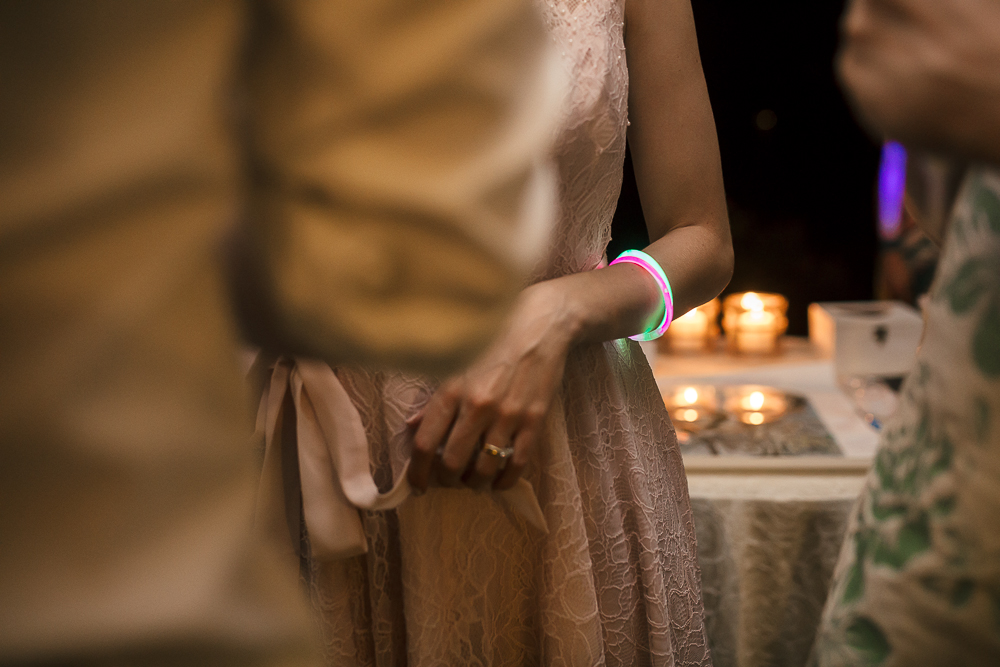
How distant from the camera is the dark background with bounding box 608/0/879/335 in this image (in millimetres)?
2414

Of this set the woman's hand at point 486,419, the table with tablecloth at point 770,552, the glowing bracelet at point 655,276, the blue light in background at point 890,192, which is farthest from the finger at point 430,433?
the blue light in background at point 890,192

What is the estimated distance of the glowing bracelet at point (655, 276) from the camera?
2.17ft

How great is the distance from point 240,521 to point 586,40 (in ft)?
1.81

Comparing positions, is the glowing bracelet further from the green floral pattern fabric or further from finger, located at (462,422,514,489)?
the green floral pattern fabric

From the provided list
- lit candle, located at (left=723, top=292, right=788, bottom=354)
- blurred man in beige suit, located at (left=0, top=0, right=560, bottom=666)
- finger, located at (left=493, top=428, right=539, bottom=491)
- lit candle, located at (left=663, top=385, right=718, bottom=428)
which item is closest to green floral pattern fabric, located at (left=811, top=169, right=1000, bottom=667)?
blurred man in beige suit, located at (left=0, top=0, right=560, bottom=666)

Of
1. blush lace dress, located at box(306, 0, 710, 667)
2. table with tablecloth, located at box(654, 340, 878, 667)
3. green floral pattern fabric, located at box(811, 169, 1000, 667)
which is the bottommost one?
table with tablecloth, located at box(654, 340, 878, 667)

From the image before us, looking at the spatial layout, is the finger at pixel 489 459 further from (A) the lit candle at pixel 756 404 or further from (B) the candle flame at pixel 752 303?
(B) the candle flame at pixel 752 303

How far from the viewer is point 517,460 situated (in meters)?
0.55

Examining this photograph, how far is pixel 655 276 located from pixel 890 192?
2205mm

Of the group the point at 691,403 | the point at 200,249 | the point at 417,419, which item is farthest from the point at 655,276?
the point at 691,403

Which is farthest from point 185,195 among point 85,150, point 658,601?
point 658,601

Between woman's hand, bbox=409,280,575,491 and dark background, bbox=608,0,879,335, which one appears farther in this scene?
dark background, bbox=608,0,879,335

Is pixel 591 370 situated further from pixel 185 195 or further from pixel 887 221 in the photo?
pixel 887 221

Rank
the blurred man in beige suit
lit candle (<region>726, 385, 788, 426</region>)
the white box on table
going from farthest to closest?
the white box on table
lit candle (<region>726, 385, 788, 426</region>)
the blurred man in beige suit
